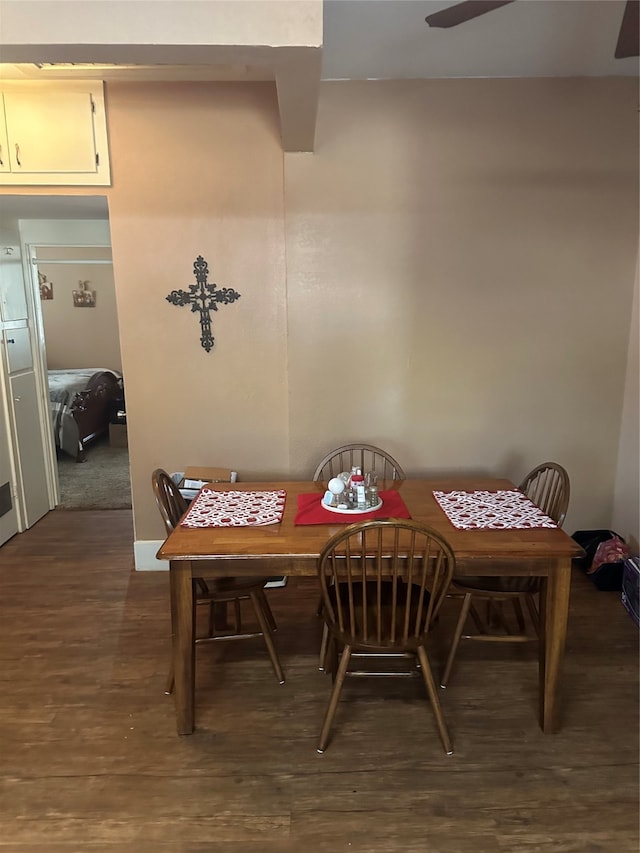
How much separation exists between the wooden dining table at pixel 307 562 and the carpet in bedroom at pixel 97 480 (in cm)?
263

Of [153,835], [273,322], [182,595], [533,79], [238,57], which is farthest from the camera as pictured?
[273,322]

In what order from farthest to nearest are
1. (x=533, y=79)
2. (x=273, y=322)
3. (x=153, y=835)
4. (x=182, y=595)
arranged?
(x=273, y=322) → (x=533, y=79) → (x=182, y=595) → (x=153, y=835)

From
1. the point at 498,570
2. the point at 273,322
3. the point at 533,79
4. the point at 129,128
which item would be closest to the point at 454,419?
the point at 273,322

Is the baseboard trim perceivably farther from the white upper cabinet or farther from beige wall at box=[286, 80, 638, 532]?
the white upper cabinet

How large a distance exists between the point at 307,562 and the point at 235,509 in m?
0.51

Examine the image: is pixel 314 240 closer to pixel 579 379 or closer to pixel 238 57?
pixel 238 57

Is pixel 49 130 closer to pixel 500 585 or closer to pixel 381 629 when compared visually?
pixel 381 629

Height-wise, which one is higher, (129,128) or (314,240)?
(129,128)

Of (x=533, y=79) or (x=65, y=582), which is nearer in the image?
(x=533, y=79)

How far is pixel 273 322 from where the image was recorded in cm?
316

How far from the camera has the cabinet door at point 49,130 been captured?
2893 millimetres

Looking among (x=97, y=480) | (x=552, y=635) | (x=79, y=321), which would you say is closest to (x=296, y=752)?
(x=552, y=635)

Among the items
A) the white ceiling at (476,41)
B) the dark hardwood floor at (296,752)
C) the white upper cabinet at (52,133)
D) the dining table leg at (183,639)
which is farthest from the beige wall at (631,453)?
the white upper cabinet at (52,133)

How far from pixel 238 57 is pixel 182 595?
5.86ft
